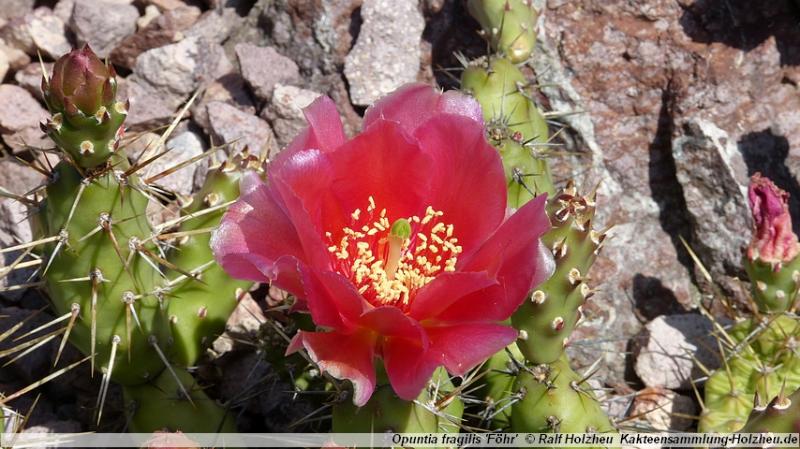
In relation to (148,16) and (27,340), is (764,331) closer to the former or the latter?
(27,340)

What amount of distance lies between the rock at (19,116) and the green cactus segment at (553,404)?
5.79 feet

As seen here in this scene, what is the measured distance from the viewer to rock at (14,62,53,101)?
2912 mm

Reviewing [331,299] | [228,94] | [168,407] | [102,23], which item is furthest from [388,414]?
[102,23]

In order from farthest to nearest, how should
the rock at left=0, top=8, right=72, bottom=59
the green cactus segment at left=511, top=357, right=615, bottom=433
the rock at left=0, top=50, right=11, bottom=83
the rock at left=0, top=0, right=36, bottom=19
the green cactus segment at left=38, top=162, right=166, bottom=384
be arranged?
the rock at left=0, top=0, right=36, bottom=19 < the rock at left=0, top=8, right=72, bottom=59 < the rock at left=0, top=50, right=11, bottom=83 < the green cactus segment at left=511, top=357, right=615, bottom=433 < the green cactus segment at left=38, top=162, right=166, bottom=384

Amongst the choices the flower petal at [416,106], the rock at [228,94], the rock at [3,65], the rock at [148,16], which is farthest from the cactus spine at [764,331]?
the rock at [3,65]

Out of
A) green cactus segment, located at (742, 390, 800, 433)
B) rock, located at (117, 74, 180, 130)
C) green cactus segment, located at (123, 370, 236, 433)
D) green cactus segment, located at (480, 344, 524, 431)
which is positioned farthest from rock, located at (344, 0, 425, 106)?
green cactus segment, located at (742, 390, 800, 433)

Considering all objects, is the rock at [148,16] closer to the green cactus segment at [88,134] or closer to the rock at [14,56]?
the rock at [14,56]

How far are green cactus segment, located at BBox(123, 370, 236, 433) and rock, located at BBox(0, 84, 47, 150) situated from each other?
3.74ft

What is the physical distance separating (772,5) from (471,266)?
6.49ft

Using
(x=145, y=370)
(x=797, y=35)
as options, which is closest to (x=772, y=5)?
(x=797, y=35)

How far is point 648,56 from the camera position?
2936mm

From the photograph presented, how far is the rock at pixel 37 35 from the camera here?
3.10 m

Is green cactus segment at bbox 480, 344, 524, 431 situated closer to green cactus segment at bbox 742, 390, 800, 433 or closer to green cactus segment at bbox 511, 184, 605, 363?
green cactus segment at bbox 511, 184, 605, 363

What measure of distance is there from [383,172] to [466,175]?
0.16 meters
